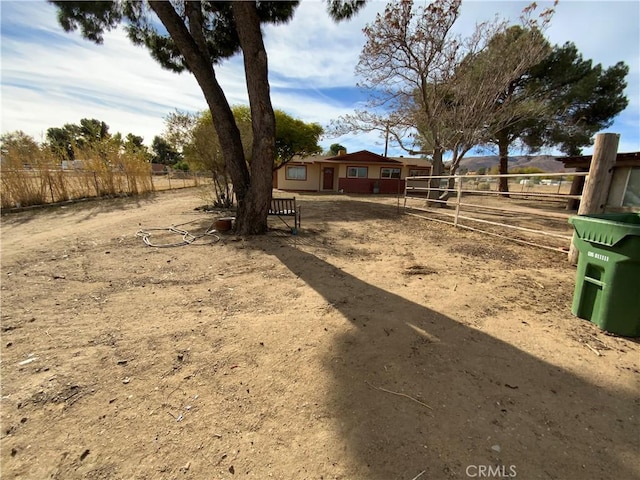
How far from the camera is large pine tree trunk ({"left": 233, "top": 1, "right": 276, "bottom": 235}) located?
5242 mm

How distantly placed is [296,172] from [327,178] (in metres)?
2.75

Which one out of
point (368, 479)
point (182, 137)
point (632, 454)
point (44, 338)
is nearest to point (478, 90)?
point (182, 137)

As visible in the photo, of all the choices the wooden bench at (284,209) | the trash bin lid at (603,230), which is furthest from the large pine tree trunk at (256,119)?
the trash bin lid at (603,230)

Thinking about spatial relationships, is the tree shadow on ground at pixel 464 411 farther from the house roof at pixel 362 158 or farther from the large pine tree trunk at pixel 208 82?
the house roof at pixel 362 158

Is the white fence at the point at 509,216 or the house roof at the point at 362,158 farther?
the house roof at the point at 362,158

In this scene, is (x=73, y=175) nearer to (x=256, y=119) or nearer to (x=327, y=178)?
(x=256, y=119)

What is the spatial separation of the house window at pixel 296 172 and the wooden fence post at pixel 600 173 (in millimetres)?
20214

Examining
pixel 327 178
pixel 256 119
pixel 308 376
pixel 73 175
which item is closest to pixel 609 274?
pixel 308 376

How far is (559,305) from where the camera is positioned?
3176 millimetres

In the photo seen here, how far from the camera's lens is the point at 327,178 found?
23.3 meters

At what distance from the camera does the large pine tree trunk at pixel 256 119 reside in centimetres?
524

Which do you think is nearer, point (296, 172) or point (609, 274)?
point (609, 274)

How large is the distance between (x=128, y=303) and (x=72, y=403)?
1.55m

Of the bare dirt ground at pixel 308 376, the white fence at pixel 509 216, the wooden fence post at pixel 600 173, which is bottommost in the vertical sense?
the bare dirt ground at pixel 308 376
